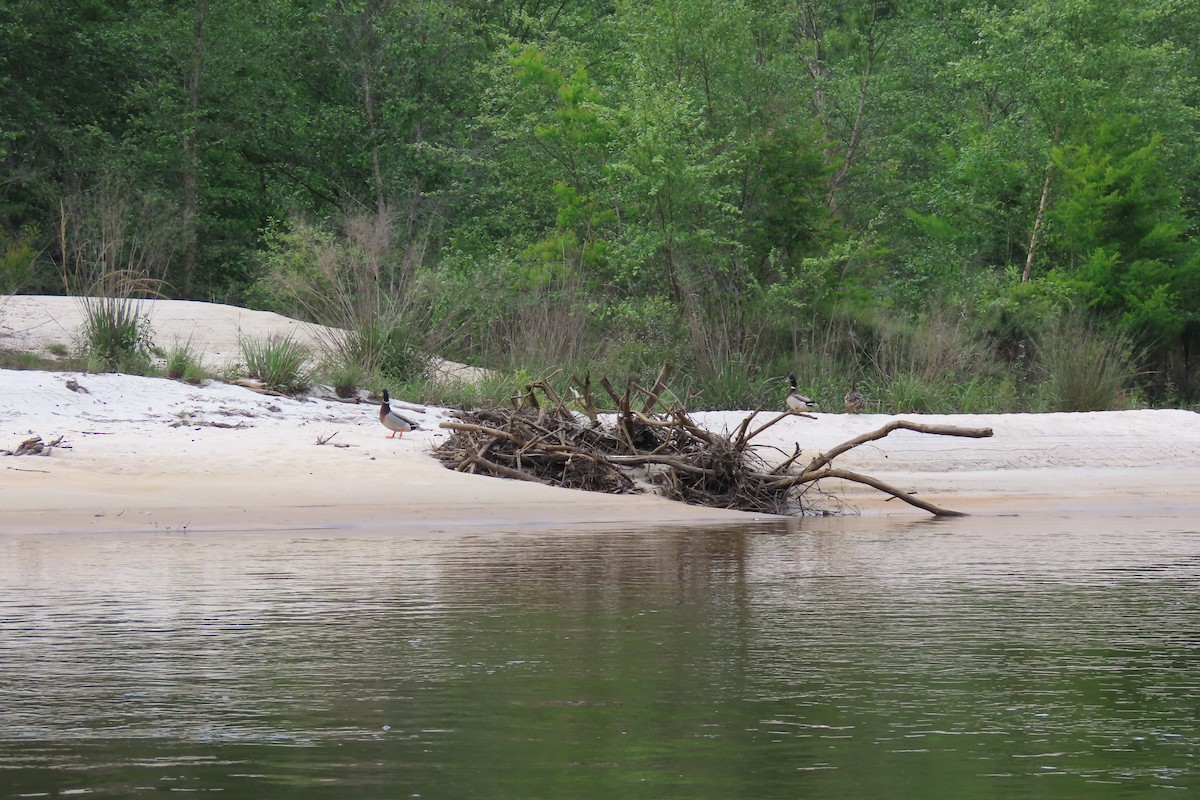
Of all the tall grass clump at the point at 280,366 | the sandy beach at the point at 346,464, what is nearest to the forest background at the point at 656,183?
the tall grass clump at the point at 280,366

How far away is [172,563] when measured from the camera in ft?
31.5

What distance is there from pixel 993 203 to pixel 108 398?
773 inches

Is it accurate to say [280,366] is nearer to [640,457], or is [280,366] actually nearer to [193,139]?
[640,457]

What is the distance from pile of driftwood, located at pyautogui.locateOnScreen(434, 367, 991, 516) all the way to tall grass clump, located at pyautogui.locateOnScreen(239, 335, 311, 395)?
3264 mm

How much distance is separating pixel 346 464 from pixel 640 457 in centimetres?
271

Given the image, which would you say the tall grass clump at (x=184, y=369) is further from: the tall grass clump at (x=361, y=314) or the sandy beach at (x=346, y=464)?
the tall grass clump at (x=361, y=314)

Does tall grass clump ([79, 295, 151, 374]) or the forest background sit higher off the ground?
the forest background

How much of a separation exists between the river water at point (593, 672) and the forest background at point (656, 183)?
8973 millimetres

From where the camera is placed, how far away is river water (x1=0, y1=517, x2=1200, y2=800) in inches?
177

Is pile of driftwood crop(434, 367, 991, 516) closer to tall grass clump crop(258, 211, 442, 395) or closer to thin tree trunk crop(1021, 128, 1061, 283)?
tall grass clump crop(258, 211, 442, 395)

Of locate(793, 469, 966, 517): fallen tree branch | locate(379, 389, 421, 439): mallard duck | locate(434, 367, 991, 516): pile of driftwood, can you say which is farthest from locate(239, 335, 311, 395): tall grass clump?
locate(793, 469, 966, 517): fallen tree branch

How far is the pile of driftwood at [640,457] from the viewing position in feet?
46.8

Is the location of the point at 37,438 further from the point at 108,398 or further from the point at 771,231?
the point at 771,231

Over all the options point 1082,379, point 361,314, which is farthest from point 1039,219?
point 361,314
